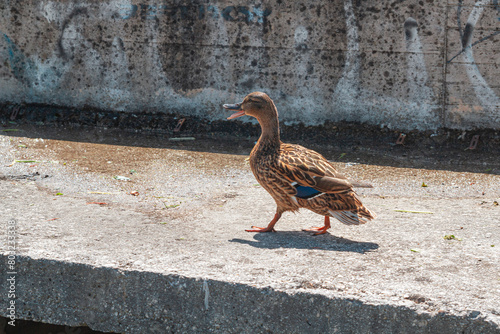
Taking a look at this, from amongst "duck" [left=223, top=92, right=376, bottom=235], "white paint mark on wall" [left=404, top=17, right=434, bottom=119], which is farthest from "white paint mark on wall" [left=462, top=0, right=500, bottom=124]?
"duck" [left=223, top=92, right=376, bottom=235]

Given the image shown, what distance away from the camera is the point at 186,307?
9.93ft

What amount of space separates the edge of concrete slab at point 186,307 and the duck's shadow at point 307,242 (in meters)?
0.71

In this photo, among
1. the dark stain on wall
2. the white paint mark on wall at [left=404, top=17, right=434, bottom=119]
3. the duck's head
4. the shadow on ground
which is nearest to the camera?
the duck's head

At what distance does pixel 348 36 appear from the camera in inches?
277

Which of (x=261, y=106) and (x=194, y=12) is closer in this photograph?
(x=261, y=106)

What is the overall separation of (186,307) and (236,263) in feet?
1.29

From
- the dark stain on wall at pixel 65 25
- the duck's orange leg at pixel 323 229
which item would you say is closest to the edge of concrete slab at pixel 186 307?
the duck's orange leg at pixel 323 229

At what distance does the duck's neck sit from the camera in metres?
4.09

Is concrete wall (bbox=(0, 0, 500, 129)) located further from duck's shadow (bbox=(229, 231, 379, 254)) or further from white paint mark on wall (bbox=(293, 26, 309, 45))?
duck's shadow (bbox=(229, 231, 379, 254))

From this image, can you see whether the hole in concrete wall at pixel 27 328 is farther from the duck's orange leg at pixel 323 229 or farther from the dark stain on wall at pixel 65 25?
the dark stain on wall at pixel 65 25

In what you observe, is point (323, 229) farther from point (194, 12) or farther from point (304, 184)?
point (194, 12)

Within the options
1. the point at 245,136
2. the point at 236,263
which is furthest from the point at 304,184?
the point at 245,136

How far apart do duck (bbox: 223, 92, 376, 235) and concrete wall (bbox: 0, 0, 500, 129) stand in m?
3.27

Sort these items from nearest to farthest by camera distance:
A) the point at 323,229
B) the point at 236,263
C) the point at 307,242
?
the point at 236,263 → the point at 307,242 → the point at 323,229
